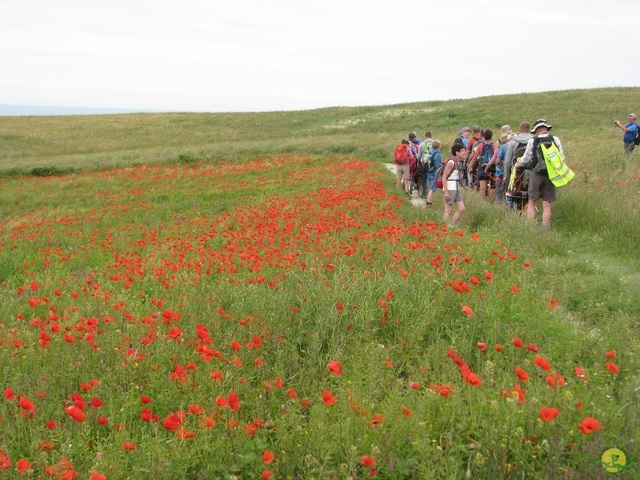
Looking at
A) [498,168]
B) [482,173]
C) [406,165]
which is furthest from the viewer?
[406,165]

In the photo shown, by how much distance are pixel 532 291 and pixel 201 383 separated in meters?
3.03

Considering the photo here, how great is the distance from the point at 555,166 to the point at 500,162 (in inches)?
114

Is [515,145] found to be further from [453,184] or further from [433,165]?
[433,165]

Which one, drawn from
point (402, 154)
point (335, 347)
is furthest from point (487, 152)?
point (335, 347)

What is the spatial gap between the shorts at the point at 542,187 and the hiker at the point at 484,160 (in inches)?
113

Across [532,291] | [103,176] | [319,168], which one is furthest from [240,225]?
[103,176]

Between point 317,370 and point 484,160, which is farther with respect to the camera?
point 484,160

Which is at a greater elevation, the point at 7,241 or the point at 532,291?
the point at 532,291

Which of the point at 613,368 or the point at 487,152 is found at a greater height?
the point at 487,152

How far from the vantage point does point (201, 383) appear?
3.61 m

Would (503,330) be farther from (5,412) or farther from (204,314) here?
(5,412)

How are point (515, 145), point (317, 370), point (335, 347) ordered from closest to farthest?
point (317, 370) < point (335, 347) < point (515, 145)

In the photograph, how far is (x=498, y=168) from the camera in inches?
467

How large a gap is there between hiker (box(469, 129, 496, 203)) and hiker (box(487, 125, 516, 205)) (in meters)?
0.23
